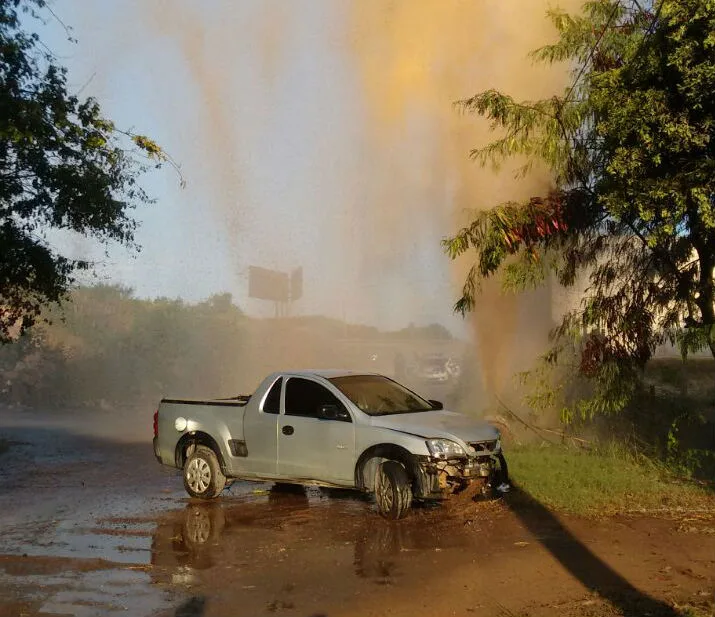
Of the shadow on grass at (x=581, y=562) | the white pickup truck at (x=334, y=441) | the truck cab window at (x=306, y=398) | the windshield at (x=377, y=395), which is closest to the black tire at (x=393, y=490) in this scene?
the white pickup truck at (x=334, y=441)

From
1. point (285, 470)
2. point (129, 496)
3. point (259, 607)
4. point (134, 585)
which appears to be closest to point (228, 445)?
point (285, 470)

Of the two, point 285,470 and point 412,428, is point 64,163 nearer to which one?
point 285,470

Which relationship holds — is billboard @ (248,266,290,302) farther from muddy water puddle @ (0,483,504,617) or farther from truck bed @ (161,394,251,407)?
muddy water puddle @ (0,483,504,617)

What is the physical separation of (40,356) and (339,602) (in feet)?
→ 107

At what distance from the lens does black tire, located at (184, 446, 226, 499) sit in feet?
33.1

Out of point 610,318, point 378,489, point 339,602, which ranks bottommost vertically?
point 339,602

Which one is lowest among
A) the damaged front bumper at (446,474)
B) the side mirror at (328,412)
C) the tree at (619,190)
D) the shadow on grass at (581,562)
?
the shadow on grass at (581,562)

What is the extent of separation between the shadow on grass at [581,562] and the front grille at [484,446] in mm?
807

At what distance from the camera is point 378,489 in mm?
8633

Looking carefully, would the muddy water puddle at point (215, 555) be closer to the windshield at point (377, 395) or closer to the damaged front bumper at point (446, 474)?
the damaged front bumper at point (446, 474)

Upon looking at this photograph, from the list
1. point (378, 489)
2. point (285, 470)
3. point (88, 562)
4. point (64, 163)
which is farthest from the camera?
point (64, 163)

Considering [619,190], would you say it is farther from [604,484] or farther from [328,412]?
[328,412]

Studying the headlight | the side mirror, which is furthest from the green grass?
the side mirror

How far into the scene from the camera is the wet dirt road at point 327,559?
572cm
